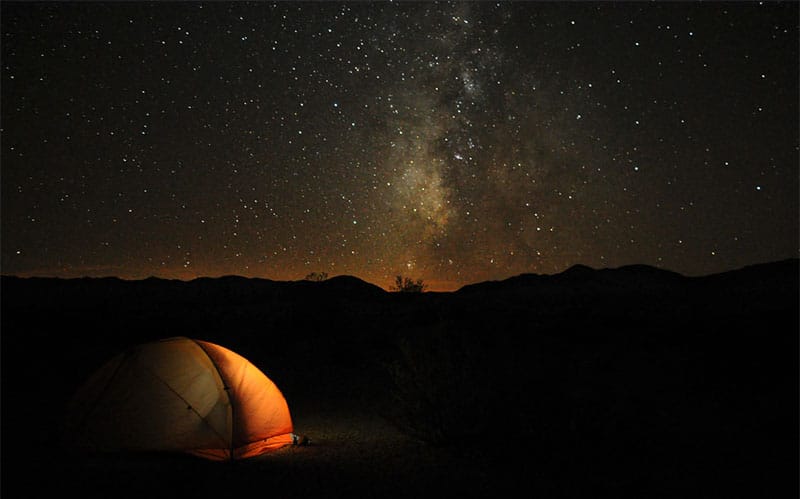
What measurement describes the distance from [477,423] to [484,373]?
850 mm

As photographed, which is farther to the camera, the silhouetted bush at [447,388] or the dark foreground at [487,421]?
the silhouetted bush at [447,388]

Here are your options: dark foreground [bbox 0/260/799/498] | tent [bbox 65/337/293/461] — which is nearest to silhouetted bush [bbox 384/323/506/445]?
dark foreground [bbox 0/260/799/498]

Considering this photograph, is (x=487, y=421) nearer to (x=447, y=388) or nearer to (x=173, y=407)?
(x=447, y=388)

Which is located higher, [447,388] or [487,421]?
[447,388]

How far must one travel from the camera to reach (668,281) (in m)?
79.0

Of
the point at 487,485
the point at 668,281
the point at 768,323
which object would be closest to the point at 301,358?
the point at 487,485

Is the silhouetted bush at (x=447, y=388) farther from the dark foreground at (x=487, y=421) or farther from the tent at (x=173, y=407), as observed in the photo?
the tent at (x=173, y=407)

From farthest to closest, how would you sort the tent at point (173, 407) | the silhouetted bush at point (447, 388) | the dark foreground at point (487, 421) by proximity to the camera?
the silhouetted bush at point (447, 388) → the tent at point (173, 407) → the dark foreground at point (487, 421)

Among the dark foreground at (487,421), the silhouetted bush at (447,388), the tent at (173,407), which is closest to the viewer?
the dark foreground at (487,421)

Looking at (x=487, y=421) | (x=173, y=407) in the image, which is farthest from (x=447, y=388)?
(x=173, y=407)

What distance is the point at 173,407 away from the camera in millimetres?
8391

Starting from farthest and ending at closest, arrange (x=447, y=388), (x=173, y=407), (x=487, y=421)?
(x=447, y=388)
(x=487, y=421)
(x=173, y=407)

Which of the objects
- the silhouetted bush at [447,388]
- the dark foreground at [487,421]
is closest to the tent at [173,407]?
the dark foreground at [487,421]

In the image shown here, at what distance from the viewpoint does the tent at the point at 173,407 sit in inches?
324
